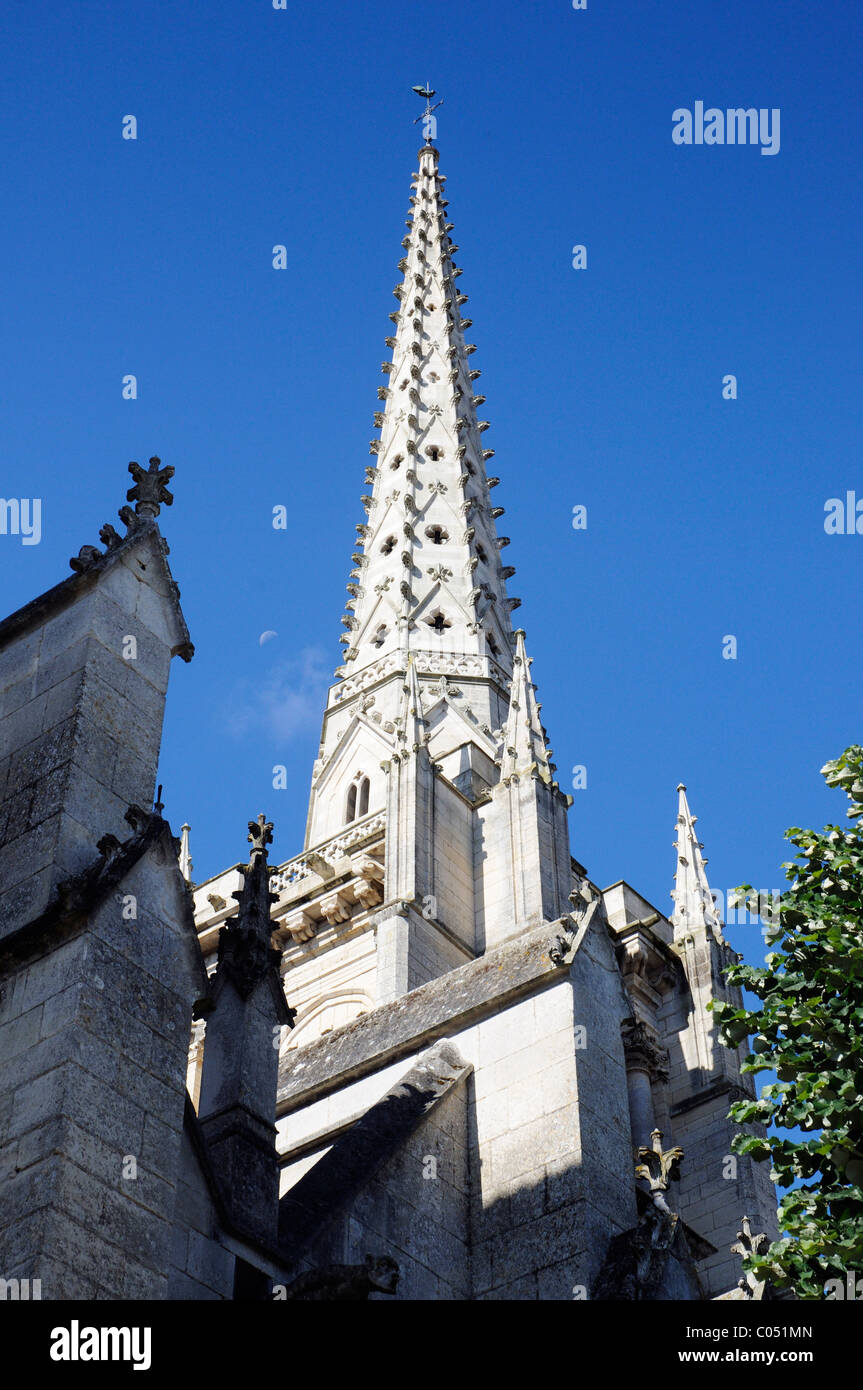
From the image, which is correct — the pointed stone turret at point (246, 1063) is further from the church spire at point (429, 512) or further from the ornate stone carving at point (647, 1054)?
the church spire at point (429, 512)

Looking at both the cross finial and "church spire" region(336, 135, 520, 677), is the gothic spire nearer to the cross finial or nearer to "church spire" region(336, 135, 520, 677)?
"church spire" region(336, 135, 520, 677)

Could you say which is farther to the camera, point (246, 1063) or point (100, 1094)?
point (246, 1063)

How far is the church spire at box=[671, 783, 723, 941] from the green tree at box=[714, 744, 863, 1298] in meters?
20.7

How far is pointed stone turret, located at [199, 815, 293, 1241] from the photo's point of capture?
34.7ft

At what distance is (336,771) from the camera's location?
3675cm

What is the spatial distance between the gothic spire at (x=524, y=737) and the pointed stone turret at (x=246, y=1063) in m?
18.7

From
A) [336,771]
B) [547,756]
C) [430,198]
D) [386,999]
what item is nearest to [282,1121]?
[386,999]

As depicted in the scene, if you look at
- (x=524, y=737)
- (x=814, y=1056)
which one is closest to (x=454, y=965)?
(x=524, y=737)

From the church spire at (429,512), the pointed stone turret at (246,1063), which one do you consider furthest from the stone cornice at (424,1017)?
the church spire at (429,512)

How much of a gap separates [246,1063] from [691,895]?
23.8 metres

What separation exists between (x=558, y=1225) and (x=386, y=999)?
14.5m

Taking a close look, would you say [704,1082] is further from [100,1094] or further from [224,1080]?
[100,1094]

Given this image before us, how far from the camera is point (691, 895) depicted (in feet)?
112

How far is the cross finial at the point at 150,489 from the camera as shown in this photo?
1188 cm
